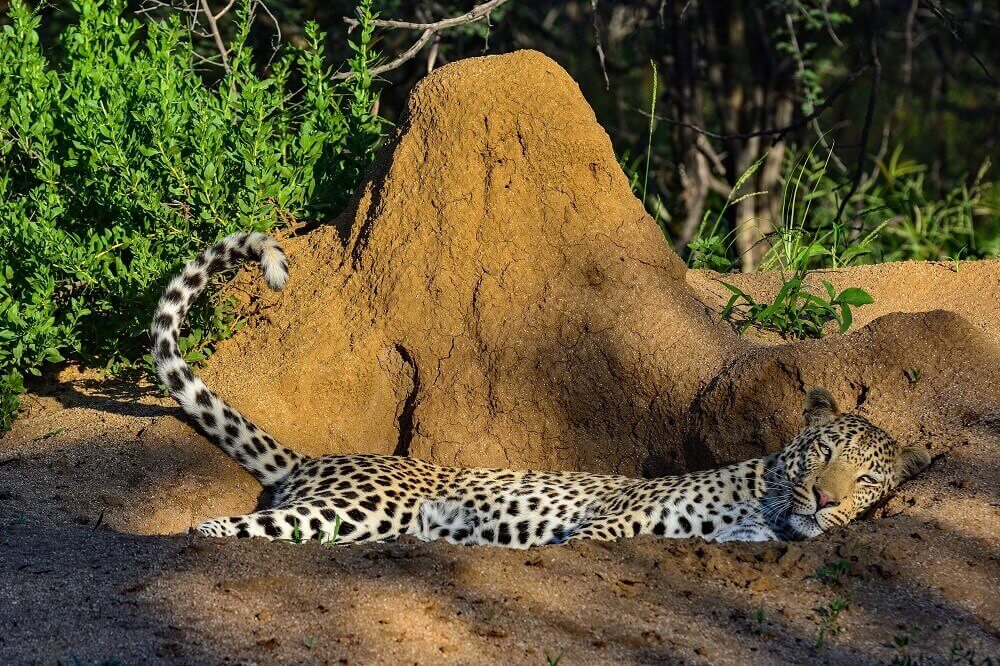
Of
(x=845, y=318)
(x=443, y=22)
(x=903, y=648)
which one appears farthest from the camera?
(x=443, y=22)

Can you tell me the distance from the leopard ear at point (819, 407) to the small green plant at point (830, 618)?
1369 mm

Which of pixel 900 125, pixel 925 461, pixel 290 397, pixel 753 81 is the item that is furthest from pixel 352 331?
pixel 900 125

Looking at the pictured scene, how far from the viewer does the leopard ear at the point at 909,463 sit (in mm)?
5508

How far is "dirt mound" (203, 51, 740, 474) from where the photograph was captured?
6551 mm

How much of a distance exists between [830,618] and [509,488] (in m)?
2.14

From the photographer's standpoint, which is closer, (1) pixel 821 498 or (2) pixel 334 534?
(1) pixel 821 498

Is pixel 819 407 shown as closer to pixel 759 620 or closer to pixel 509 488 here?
pixel 509 488

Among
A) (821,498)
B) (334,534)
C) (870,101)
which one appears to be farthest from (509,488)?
(870,101)

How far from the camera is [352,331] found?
668cm

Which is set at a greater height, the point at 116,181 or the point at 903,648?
the point at 116,181

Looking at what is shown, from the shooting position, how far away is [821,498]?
551 cm

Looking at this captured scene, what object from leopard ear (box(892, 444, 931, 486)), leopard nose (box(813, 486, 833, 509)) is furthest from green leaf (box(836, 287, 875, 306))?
leopard nose (box(813, 486, 833, 509))

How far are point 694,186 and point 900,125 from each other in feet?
26.5

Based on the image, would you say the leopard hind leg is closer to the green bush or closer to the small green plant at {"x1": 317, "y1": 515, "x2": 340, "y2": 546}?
the small green plant at {"x1": 317, "y1": 515, "x2": 340, "y2": 546}
